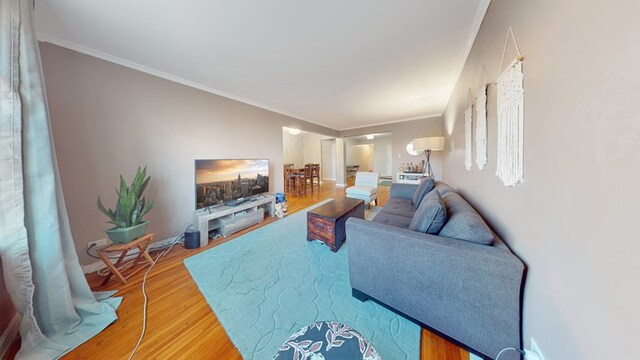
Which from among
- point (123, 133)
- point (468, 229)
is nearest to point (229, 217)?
point (123, 133)

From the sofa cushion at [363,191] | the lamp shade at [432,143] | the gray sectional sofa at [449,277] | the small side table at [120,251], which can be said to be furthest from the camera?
the sofa cushion at [363,191]

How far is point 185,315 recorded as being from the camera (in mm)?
1378

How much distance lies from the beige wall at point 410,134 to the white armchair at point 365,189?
5.44 ft

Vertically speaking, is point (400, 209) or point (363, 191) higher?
point (363, 191)

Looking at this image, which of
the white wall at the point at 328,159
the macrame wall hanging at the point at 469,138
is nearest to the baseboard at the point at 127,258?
the macrame wall hanging at the point at 469,138

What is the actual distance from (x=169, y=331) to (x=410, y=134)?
5.76m

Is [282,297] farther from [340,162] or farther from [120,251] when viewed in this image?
[340,162]

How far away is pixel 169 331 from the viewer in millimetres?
1251

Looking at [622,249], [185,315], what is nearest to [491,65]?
[622,249]

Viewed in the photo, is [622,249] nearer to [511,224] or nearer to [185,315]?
[511,224]

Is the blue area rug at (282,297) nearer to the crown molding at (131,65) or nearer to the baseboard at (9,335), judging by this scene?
the baseboard at (9,335)

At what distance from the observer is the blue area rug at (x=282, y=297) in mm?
1182

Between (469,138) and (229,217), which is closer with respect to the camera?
(469,138)

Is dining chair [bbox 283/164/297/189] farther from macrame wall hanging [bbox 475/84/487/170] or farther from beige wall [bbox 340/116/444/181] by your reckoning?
macrame wall hanging [bbox 475/84/487/170]
